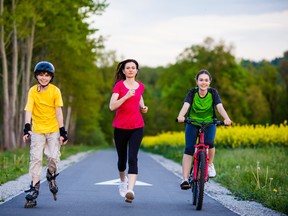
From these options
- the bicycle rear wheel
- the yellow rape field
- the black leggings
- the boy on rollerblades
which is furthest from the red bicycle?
the yellow rape field

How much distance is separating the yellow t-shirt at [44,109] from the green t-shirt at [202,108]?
1.94 m

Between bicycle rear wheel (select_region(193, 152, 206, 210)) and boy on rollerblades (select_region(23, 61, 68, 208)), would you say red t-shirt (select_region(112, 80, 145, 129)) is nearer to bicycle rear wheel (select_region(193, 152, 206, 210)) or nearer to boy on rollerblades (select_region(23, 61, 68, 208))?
boy on rollerblades (select_region(23, 61, 68, 208))

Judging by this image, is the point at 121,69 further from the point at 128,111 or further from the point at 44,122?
the point at 44,122

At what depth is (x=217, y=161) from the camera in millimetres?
19359

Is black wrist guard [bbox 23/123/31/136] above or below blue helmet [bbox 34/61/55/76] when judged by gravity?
below

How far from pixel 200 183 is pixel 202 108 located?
116 cm

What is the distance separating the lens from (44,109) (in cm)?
921

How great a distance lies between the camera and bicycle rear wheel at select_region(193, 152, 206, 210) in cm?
907

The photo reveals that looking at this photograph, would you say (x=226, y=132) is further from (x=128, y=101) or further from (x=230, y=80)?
(x=230, y=80)

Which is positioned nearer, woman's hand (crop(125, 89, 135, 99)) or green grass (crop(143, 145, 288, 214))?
woman's hand (crop(125, 89, 135, 99))

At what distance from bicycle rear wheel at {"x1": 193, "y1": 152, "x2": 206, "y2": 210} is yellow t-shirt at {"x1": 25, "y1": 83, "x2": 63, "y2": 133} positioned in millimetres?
2047

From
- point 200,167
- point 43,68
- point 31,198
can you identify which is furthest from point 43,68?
point 200,167

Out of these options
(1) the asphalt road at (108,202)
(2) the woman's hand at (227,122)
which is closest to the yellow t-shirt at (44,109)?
(1) the asphalt road at (108,202)

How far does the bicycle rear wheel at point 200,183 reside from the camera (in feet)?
29.8
